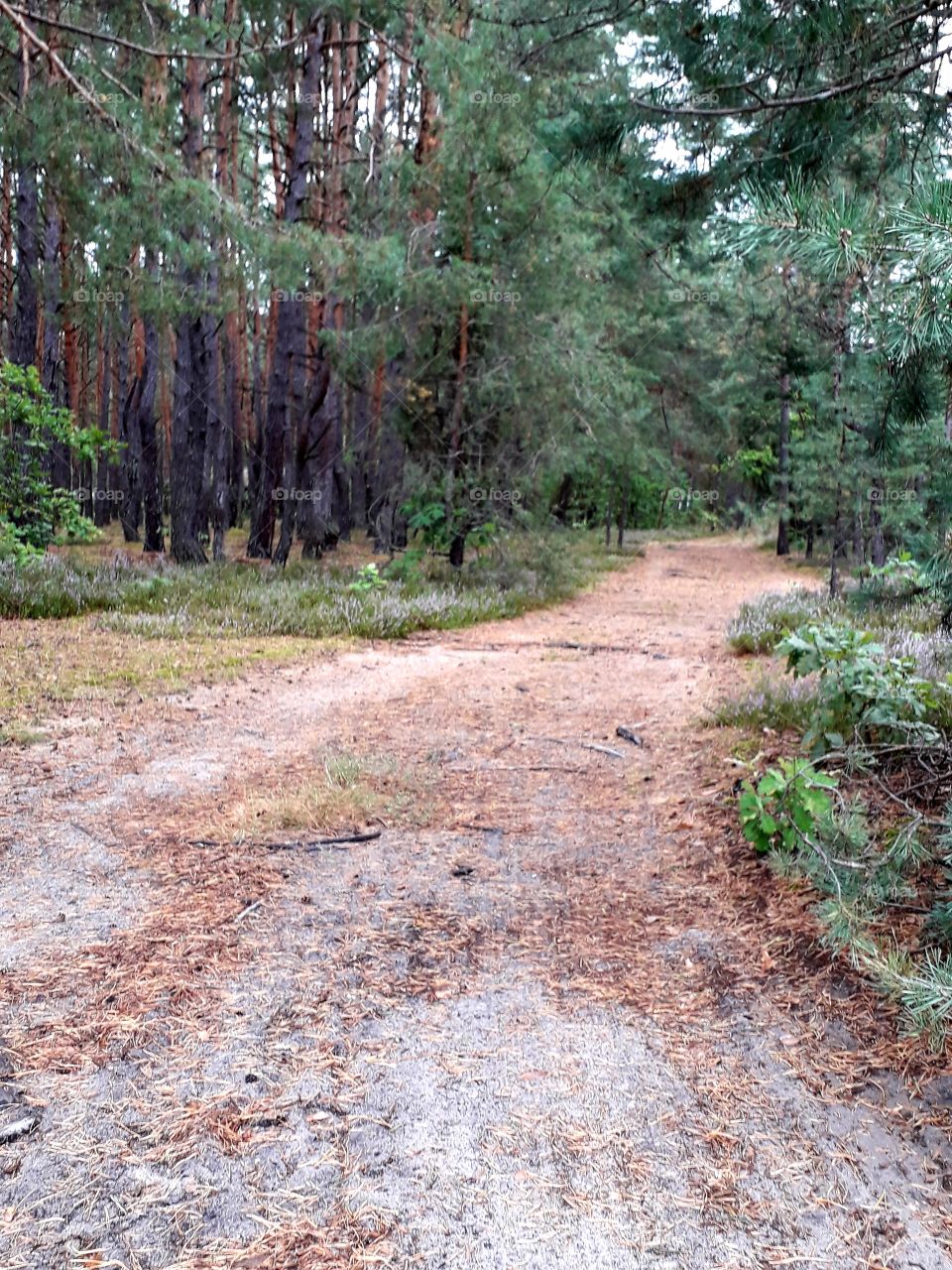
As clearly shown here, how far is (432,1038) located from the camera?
2.30 m

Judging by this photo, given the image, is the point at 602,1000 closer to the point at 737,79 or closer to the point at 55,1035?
the point at 55,1035

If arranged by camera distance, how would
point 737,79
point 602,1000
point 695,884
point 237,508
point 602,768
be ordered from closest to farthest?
point 602,1000, point 695,884, point 737,79, point 602,768, point 237,508

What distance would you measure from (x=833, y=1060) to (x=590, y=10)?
494 centimetres

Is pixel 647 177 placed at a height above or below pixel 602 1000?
above

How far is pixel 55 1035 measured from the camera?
2.22m

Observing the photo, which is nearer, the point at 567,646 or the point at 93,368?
the point at 567,646

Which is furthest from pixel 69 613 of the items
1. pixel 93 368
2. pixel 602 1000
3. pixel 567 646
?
pixel 93 368

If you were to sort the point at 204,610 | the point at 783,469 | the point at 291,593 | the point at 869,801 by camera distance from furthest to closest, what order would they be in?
the point at 783,469 → the point at 291,593 → the point at 204,610 → the point at 869,801

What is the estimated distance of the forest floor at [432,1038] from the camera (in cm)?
170

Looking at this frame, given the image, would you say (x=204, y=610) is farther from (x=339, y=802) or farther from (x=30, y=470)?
(x=339, y=802)

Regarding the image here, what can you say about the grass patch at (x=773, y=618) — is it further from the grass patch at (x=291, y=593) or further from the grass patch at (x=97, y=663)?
the grass patch at (x=97, y=663)

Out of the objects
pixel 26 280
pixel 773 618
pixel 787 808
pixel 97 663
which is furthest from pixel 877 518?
pixel 26 280

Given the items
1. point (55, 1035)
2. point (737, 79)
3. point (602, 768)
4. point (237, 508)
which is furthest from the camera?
point (237, 508)

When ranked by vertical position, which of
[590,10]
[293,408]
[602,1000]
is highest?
[590,10]
